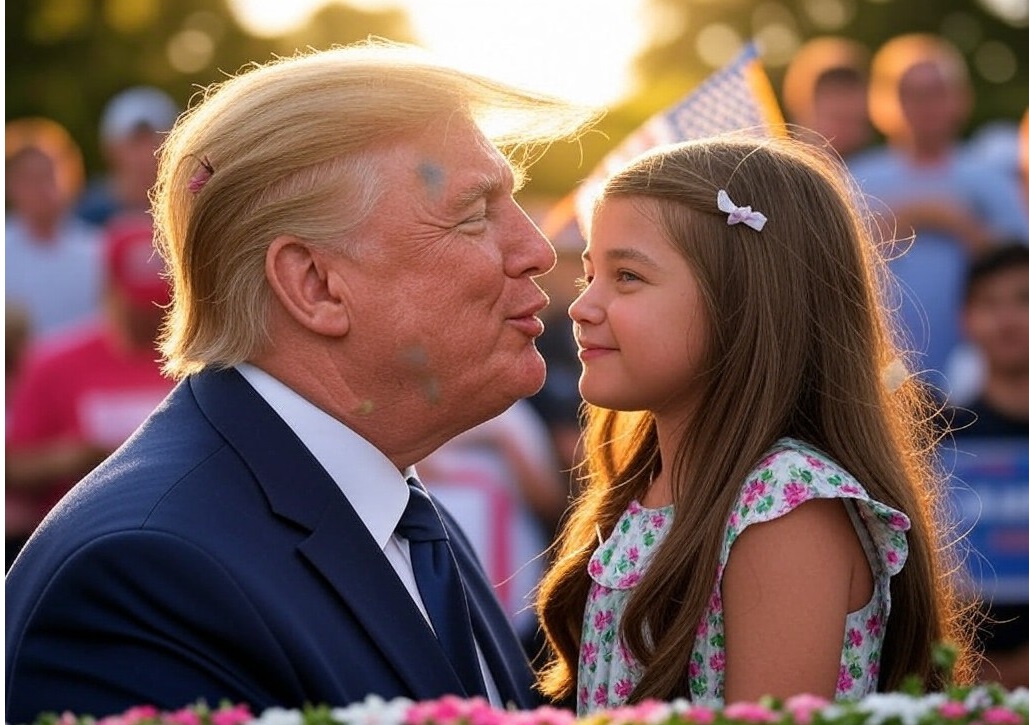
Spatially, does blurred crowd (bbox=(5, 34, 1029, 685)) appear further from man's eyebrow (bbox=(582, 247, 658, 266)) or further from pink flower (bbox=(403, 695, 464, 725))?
pink flower (bbox=(403, 695, 464, 725))

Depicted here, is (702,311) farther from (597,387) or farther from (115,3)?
(115,3)

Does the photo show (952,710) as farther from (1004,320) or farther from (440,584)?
(1004,320)

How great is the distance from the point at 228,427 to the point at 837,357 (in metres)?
1.29

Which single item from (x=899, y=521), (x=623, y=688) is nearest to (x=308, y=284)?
(x=623, y=688)

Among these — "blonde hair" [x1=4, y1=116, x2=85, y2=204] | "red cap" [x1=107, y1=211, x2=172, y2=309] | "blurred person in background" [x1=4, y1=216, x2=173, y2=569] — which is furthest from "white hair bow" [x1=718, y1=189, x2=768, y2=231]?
"blonde hair" [x1=4, y1=116, x2=85, y2=204]

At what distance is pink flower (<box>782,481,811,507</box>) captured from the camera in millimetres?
3154

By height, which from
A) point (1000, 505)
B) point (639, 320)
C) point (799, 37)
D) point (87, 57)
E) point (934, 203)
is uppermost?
point (799, 37)

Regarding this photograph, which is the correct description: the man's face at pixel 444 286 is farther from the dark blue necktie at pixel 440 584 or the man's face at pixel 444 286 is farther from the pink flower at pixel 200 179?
the pink flower at pixel 200 179

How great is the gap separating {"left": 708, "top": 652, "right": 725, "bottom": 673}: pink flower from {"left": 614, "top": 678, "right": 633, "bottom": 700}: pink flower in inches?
9.3

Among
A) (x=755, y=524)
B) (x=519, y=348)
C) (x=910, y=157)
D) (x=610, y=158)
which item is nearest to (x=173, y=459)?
(x=519, y=348)

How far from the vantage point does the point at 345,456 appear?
3301mm

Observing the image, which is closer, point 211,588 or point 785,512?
point 211,588

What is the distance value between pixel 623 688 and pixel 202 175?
1377 millimetres

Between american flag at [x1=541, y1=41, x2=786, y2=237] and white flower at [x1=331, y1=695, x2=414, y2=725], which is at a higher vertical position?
american flag at [x1=541, y1=41, x2=786, y2=237]
